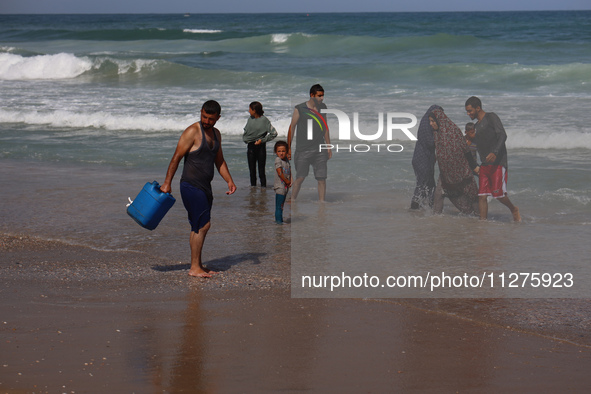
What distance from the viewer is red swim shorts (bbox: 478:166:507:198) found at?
7.75 m

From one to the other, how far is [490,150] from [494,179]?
1.07ft

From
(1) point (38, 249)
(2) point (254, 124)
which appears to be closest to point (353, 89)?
(2) point (254, 124)

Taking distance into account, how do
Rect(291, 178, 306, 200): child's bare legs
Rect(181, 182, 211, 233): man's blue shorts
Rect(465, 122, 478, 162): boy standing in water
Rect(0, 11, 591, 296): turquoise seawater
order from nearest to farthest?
Rect(181, 182, 211, 233): man's blue shorts, Rect(465, 122, 478, 162): boy standing in water, Rect(0, 11, 591, 296): turquoise seawater, Rect(291, 178, 306, 200): child's bare legs

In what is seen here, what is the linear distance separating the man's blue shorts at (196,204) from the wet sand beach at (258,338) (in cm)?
48

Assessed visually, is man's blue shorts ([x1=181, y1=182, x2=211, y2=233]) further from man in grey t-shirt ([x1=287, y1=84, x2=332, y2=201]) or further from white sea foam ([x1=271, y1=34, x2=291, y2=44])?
white sea foam ([x1=271, y1=34, x2=291, y2=44])

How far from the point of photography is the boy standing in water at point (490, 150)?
7.62 metres

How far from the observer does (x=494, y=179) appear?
25.5ft

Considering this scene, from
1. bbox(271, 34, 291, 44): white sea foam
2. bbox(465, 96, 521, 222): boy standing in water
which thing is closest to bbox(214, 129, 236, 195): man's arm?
bbox(465, 96, 521, 222): boy standing in water

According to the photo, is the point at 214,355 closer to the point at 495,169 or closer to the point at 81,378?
the point at 81,378

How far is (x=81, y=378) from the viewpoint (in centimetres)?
382

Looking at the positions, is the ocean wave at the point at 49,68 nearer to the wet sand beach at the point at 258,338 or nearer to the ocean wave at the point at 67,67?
the ocean wave at the point at 67,67

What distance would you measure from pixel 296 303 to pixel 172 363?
135cm

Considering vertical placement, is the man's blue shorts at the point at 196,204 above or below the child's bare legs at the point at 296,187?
above

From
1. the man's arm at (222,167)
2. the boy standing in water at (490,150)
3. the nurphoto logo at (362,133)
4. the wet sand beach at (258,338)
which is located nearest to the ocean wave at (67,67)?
the nurphoto logo at (362,133)
